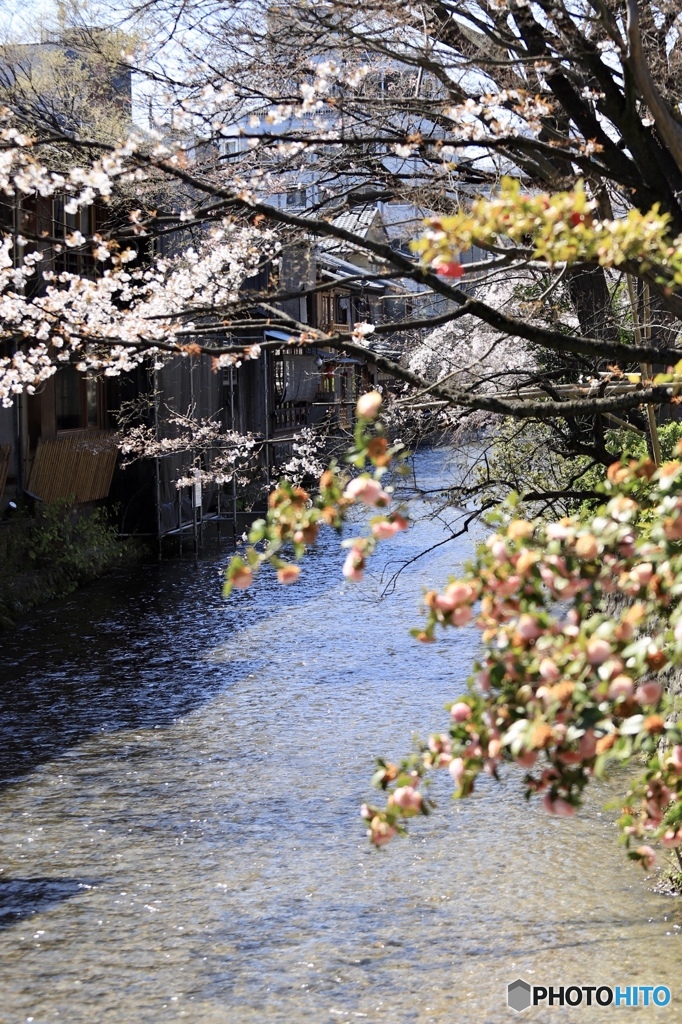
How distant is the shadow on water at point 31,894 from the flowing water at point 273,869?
2cm

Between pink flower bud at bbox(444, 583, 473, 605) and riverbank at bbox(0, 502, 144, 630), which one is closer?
pink flower bud at bbox(444, 583, 473, 605)

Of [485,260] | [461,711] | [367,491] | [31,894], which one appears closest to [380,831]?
[461,711]

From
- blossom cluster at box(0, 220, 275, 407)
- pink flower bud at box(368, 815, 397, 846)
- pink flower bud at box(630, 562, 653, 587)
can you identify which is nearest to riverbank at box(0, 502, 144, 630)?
blossom cluster at box(0, 220, 275, 407)

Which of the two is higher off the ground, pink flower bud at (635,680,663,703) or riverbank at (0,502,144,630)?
pink flower bud at (635,680,663,703)

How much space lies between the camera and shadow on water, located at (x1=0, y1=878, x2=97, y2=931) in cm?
729

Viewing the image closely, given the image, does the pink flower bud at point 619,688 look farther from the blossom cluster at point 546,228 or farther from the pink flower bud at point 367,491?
the blossom cluster at point 546,228

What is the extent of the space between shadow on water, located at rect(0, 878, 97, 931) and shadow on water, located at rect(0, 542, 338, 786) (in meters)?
2.01

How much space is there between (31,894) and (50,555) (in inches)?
403

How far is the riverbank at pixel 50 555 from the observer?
1608 cm

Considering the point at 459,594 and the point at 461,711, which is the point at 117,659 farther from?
the point at 459,594

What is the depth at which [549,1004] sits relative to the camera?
6.19m

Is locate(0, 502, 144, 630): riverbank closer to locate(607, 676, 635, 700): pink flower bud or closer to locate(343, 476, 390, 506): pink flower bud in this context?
locate(343, 476, 390, 506): pink flower bud

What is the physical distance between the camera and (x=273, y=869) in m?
7.87

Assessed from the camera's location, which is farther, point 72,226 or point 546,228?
point 72,226
